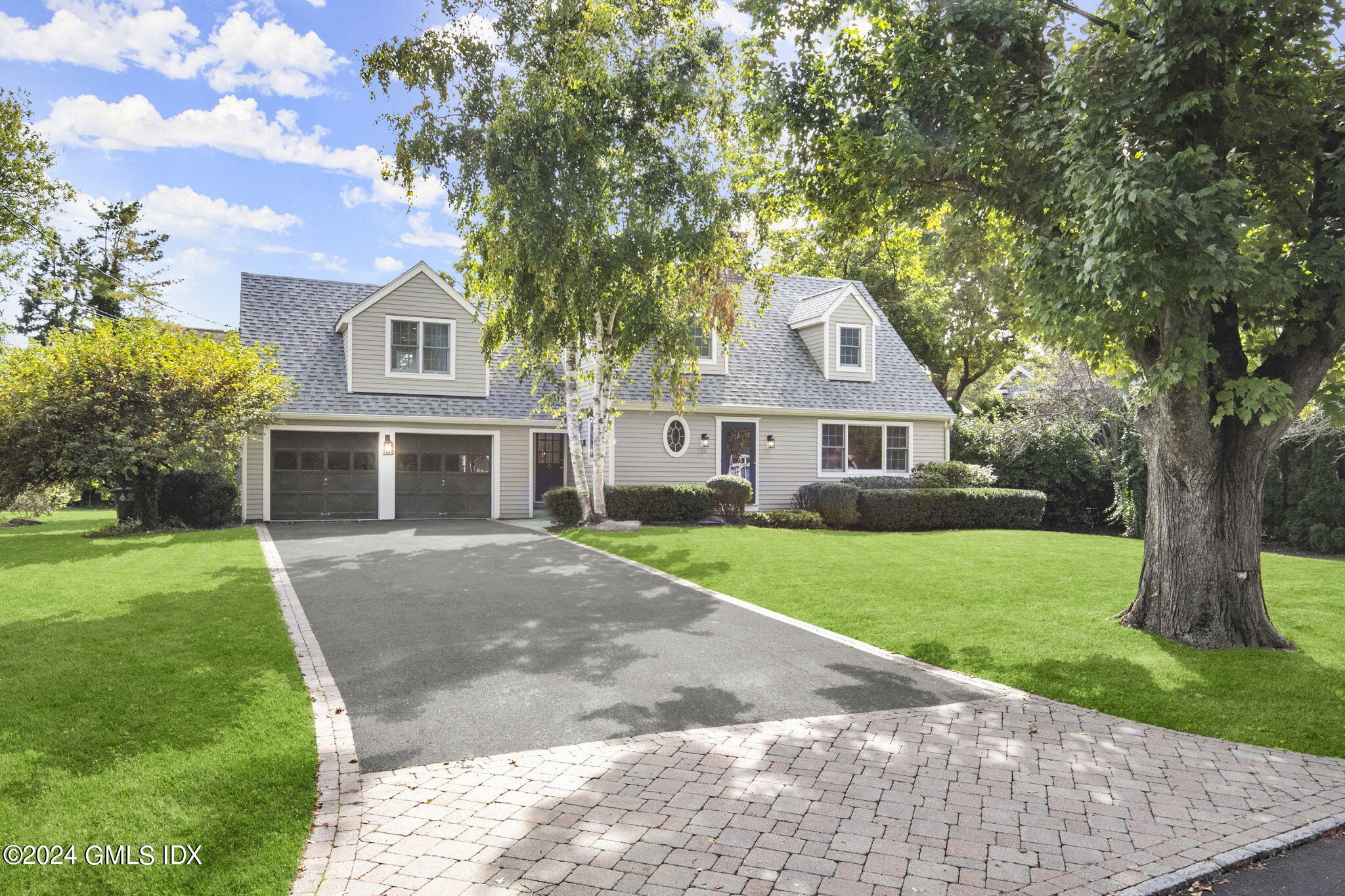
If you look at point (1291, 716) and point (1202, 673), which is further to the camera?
point (1202, 673)

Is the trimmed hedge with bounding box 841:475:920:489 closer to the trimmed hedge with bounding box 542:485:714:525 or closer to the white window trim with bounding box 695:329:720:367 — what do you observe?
the trimmed hedge with bounding box 542:485:714:525

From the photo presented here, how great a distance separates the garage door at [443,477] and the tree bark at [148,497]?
5.33m

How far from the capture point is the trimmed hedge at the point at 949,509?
19391mm

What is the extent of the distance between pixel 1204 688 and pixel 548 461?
19.5 meters

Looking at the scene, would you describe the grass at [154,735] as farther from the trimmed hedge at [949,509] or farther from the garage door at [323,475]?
the trimmed hedge at [949,509]

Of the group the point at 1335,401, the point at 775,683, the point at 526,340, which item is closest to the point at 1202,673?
the point at 1335,401

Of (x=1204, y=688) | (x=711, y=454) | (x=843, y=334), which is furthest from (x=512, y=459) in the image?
(x=1204, y=688)

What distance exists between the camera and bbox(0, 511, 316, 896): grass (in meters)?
3.57

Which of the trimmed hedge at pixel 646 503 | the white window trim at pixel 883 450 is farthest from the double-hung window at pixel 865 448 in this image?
the trimmed hedge at pixel 646 503

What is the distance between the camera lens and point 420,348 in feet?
68.4

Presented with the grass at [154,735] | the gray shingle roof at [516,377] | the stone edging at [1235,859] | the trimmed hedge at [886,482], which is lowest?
the stone edging at [1235,859]

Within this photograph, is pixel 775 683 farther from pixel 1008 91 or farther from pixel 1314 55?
pixel 1314 55

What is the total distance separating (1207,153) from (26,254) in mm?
31449

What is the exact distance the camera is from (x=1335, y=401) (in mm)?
7160
